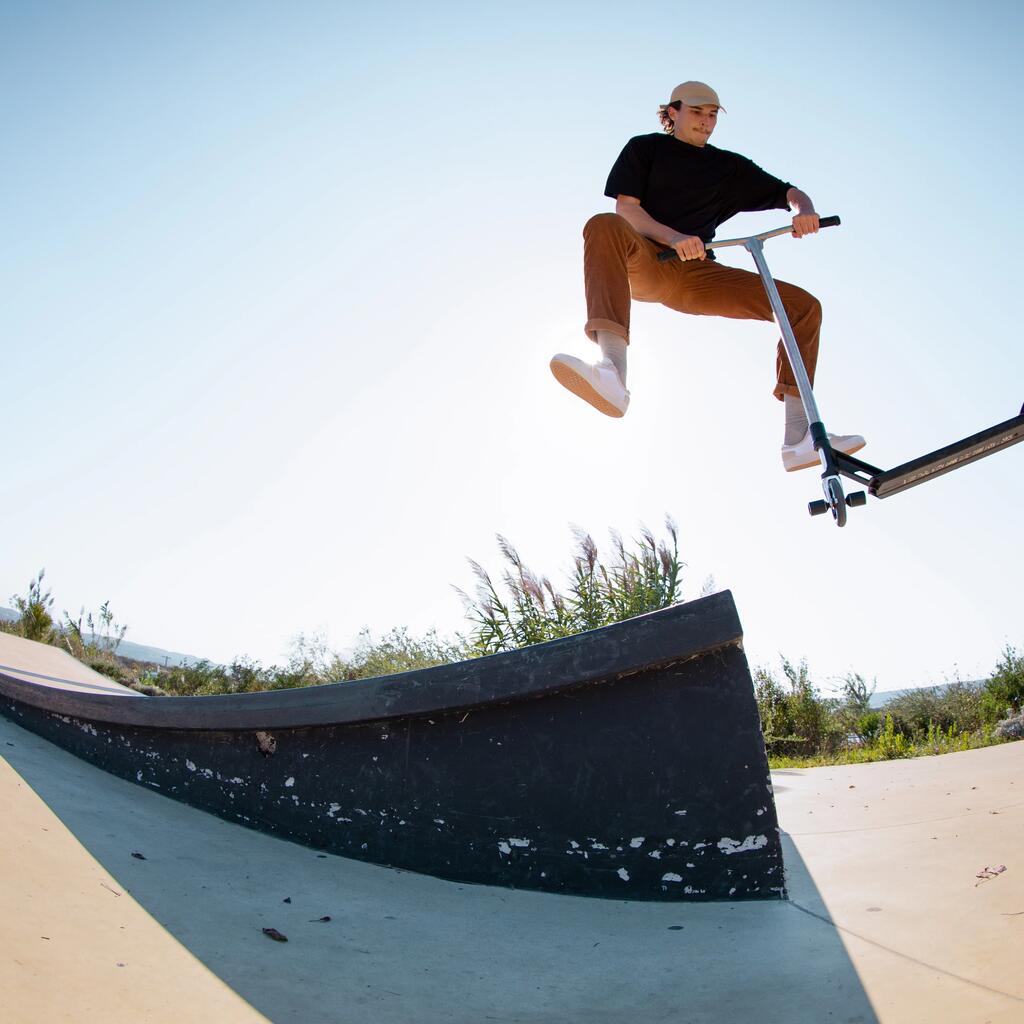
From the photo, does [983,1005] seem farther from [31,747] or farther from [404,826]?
[31,747]

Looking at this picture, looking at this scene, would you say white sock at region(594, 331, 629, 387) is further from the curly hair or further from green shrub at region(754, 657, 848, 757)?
green shrub at region(754, 657, 848, 757)

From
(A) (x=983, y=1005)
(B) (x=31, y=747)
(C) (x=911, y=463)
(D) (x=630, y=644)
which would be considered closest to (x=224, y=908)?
(D) (x=630, y=644)

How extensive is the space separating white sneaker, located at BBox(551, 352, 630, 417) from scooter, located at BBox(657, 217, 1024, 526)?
1.72 ft

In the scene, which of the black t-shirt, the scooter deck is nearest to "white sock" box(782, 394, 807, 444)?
the scooter deck

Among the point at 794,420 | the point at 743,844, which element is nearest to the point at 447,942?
the point at 743,844

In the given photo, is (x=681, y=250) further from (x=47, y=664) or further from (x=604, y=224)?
(x=47, y=664)

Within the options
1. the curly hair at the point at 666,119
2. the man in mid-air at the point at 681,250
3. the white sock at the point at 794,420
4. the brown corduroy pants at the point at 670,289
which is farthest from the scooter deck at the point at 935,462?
the curly hair at the point at 666,119

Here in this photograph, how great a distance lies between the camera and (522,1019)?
1021 mm

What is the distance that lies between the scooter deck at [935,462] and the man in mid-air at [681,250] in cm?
28

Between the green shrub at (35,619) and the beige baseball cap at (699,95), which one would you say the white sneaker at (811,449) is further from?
the green shrub at (35,619)

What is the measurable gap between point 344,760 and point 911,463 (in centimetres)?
179

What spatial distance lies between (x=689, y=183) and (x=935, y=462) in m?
1.26

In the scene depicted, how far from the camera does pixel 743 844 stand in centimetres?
153

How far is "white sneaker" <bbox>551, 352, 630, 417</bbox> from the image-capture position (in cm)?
223
